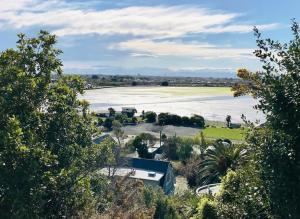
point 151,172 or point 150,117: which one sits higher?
point 150,117

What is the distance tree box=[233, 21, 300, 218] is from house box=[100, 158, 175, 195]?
2663 centimetres

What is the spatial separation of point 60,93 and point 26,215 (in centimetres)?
425

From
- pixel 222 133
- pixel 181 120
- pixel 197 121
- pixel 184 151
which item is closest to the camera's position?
pixel 184 151

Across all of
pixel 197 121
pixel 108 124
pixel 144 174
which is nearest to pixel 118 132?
pixel 108 124

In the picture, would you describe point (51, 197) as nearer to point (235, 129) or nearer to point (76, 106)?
point (76, 106)

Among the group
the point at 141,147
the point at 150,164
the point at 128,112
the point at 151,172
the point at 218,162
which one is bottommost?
the point at 141,147

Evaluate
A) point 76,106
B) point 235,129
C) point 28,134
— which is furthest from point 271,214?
point 235,129

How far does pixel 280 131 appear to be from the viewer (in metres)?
8.39

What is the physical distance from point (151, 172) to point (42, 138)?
2498 centimetres

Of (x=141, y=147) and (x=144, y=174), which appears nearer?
(x=144, y=174)

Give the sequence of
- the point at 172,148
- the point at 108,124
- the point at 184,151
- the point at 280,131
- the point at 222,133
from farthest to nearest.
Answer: the point at 108,124 < the point at 222,133 < the point at 172,148 < the point at 184,151 < the point at 280,131

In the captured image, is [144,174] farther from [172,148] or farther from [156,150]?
[156,150]

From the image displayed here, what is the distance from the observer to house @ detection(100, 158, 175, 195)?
35750mm

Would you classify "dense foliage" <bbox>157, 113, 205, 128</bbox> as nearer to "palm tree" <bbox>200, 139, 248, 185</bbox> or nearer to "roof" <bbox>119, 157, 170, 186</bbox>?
"roof" <bbox>119, 157, 170, 186</bbox>
